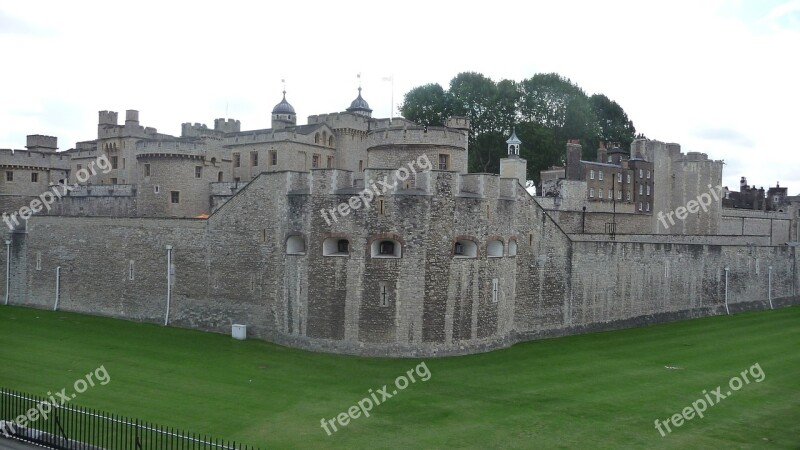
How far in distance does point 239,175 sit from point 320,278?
27.1 meters

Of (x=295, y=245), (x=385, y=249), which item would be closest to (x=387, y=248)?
(x=385, y=249)

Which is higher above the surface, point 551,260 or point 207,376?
point 551,260

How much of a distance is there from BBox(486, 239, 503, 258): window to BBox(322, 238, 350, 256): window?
6127mm

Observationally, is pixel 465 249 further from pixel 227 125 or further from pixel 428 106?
pixel 428 106

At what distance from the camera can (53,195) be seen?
5366cm

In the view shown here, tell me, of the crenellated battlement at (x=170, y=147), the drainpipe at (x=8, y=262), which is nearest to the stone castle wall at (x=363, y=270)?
the drainpipe at (x=8, y=262)

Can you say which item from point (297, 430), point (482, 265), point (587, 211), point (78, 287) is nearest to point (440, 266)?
point (482, 265)

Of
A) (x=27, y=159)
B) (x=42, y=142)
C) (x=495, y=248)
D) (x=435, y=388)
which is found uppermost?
(x=42, y=142)

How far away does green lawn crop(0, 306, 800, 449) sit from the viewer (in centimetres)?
2133

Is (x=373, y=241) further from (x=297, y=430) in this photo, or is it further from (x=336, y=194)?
(x=297, y=430)

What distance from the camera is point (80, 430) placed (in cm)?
2033

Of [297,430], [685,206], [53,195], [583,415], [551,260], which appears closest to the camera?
[297,430]

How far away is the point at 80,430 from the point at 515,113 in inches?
2335

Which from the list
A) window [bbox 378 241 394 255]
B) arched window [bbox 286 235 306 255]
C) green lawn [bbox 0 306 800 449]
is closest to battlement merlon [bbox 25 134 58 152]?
green lawn [bbox 0 306 800 449]
